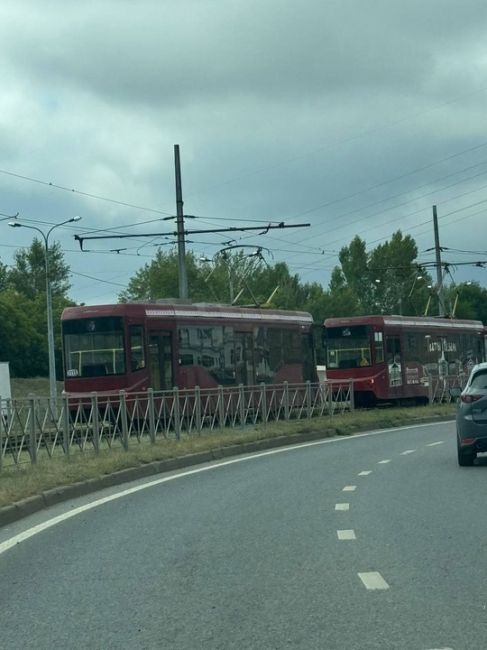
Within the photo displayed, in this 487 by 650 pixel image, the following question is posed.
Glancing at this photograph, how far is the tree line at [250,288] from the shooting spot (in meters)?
88.5

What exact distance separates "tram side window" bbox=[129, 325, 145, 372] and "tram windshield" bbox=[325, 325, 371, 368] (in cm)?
1277

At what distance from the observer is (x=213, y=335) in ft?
110

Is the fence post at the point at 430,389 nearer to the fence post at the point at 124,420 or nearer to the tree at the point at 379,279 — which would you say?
the fence post at the point at 124,420

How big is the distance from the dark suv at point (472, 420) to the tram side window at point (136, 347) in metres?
13.1

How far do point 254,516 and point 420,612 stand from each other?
5633mm

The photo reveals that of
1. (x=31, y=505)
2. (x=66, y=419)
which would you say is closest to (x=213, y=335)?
(x=66, y=419)

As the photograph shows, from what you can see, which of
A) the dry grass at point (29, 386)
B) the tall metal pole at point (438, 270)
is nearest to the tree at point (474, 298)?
the dry grass at point (29, 386)

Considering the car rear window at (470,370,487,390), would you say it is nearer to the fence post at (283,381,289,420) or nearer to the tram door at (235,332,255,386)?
the fence post at (283,381,289,420)

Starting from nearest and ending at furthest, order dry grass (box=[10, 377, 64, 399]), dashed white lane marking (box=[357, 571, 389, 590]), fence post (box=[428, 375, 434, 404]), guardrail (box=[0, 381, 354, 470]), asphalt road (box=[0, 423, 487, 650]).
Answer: asphalt road (box=[0, 423, 487, 650])
dashed white lane marking (box=[357, 571, 389, 590])
guardrail (box=[0, 381, 354, 470])
fence post (box=[428, 375, 434, 404])
dry grass (box=[10, 377, 64, 399])

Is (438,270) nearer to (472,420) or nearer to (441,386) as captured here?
(441,386)

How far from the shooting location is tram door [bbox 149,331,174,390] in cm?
3086

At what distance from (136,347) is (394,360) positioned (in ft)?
46.5

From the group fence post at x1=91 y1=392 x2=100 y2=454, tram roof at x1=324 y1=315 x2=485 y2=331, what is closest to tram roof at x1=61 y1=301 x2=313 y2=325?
tram roof at x1=324 y1=315 x2=485 y2=331

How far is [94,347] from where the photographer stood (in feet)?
101
